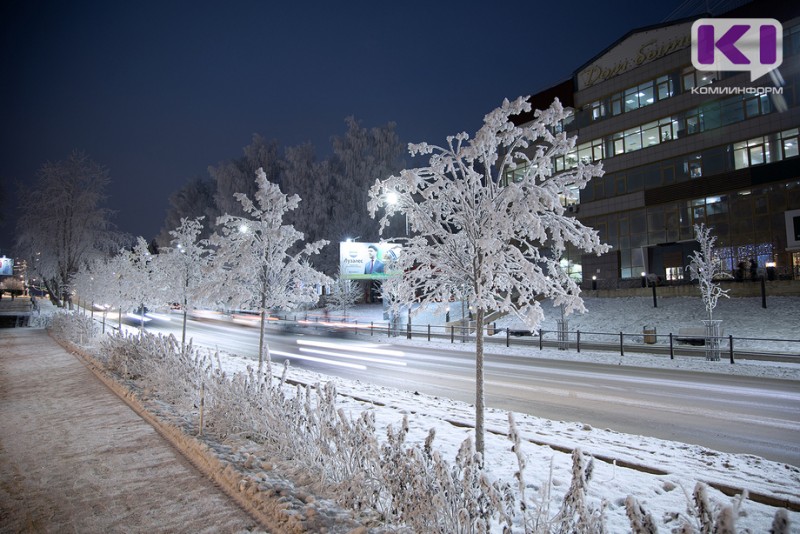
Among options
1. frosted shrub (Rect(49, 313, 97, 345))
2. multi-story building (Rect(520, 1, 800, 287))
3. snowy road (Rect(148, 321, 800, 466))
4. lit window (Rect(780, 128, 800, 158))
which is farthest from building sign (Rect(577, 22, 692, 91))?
frosted shrub (Rect(49, 313, 97, 345))

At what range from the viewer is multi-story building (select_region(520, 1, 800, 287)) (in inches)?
1174

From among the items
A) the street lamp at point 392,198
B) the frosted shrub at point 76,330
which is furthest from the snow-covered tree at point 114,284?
the street lamp at point 392,198

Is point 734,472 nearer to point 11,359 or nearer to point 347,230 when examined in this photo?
point 11,359

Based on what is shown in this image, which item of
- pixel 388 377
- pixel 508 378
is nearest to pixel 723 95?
pixel 508 378

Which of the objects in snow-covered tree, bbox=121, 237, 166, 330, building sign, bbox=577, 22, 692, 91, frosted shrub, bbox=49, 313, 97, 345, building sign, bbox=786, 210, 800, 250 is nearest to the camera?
frosted shrub, bbox=49, 313, 97, 345

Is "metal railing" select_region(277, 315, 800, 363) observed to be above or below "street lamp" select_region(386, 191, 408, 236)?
below

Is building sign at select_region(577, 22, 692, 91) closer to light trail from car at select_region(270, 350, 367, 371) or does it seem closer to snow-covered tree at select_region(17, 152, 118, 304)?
light trail from car at select_region(270, 350, 367, 371)

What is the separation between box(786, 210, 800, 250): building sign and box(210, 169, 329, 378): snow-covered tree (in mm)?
32393

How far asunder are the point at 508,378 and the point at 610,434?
6615 mm

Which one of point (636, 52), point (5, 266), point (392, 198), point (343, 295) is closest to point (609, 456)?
point (392, 198)

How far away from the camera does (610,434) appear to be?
7758mm

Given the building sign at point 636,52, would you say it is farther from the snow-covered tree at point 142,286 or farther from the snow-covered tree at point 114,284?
the snow-covered tree at point 114,284

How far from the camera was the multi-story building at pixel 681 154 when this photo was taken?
2983cm

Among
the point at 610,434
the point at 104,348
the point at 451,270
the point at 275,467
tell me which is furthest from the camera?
the point at 104,348
